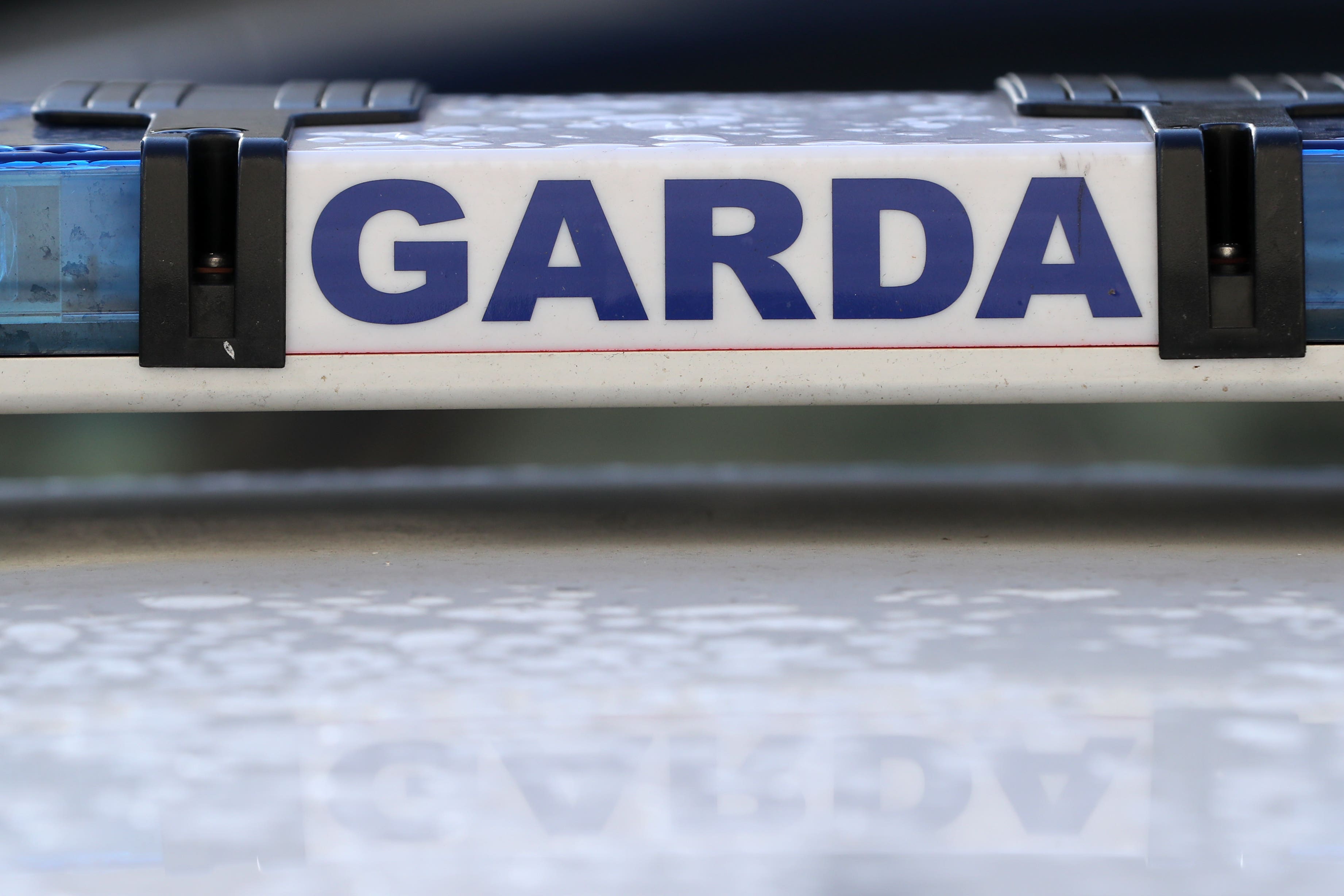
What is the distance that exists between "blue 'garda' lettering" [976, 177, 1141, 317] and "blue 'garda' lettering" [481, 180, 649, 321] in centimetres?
30

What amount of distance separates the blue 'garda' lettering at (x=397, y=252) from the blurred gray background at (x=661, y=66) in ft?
2.99

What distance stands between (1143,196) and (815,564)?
0.38 meters

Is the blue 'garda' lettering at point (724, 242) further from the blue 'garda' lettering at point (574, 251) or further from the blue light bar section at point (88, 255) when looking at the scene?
the blue light bar section at point (88, 255)

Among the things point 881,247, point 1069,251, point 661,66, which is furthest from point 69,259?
point 661,66

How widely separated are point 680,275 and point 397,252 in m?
0.22

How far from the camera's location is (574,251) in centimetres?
101

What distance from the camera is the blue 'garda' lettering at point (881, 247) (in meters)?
1.01

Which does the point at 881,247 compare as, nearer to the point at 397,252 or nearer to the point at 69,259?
the point at 397,252

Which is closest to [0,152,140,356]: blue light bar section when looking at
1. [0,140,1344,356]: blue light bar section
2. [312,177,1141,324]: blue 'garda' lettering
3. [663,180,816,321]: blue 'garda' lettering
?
[0,140,1344,356]: blue light bar section

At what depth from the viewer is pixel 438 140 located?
3.56 feet

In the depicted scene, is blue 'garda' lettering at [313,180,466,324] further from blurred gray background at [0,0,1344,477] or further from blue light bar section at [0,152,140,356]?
blurred gray background at [0,0,1344,477]

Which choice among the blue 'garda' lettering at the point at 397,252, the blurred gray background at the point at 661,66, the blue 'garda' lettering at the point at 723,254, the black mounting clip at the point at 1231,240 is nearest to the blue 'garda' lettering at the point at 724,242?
the blue 'garda' lettering at the point at 723,254

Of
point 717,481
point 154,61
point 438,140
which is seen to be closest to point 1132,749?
point 438,140

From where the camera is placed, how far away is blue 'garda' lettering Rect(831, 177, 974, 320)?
3.31ft
